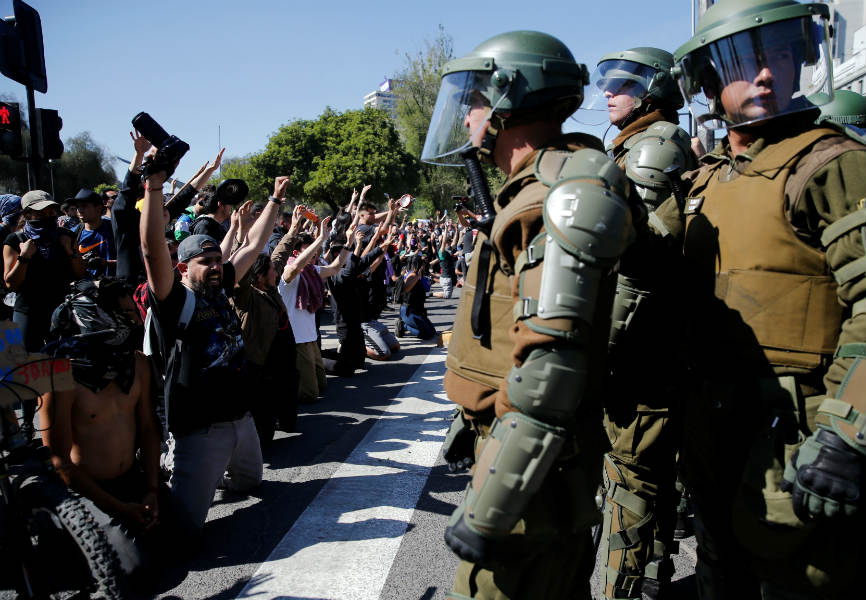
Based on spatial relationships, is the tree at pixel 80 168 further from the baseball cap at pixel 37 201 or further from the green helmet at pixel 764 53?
the green helmet at pixel 764 53

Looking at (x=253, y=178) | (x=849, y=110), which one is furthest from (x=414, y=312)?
(x=253, y=178)

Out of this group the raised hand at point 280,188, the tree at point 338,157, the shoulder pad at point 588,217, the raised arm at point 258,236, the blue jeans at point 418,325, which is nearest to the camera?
the shoulder pad at point 588,217

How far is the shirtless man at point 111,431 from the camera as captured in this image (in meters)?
3.01

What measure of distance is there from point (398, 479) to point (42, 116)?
5187mm

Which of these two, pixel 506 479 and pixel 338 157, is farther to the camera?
pixel 338 157

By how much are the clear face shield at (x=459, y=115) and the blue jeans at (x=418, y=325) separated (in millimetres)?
8284

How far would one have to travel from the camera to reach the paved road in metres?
3.08

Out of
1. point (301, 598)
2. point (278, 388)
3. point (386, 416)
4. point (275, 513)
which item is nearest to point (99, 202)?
point (278, 388)

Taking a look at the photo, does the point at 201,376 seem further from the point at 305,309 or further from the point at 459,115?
the point at 305,309

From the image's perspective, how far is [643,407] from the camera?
277 cm

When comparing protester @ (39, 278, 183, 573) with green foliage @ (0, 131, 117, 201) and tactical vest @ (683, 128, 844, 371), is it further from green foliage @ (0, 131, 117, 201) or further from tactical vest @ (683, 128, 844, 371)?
green foliage @ (0, 131, 117, 201)

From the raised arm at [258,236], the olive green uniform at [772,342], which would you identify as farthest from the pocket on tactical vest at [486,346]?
the raised arm at [258,236]

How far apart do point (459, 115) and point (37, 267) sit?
200 inches

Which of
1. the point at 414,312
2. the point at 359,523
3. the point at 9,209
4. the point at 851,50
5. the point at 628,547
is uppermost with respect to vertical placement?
the point at 851,50
